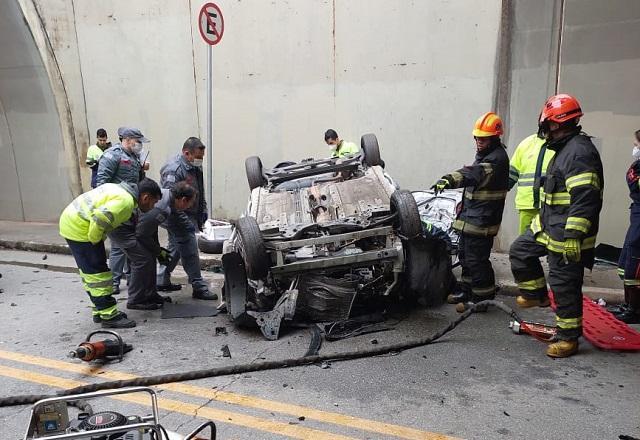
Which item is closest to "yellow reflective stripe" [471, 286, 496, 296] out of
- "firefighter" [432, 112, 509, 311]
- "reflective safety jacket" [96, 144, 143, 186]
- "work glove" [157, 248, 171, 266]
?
"firefighter" [432, 112, 509, 311]

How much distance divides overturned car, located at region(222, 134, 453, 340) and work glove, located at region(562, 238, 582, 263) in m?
1.14

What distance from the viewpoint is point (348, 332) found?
14.4 feet

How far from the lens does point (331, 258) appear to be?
13.9 feet

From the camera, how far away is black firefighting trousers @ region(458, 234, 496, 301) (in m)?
4.88

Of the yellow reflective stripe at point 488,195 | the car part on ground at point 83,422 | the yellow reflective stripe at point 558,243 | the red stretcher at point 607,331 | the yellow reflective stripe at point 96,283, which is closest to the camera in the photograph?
the car part on ground at point 83,422

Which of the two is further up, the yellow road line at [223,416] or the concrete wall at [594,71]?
the concrete wall at [594,71]

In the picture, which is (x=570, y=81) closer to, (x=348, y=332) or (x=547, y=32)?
(x=547, y=32)

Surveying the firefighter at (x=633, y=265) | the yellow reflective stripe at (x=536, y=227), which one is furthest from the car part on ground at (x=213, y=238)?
the firefighter at (x=633, y=265)

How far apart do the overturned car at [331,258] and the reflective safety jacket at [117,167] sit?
5.28ft

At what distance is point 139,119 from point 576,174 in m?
7.38

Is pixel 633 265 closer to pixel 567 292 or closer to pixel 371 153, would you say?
pixel 567 292

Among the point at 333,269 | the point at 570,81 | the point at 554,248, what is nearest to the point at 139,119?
the point at 333,269

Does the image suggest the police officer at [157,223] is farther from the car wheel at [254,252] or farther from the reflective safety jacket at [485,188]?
the reflective safety jacket at [485,188]

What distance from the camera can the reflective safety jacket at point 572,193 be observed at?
11.9 feet
